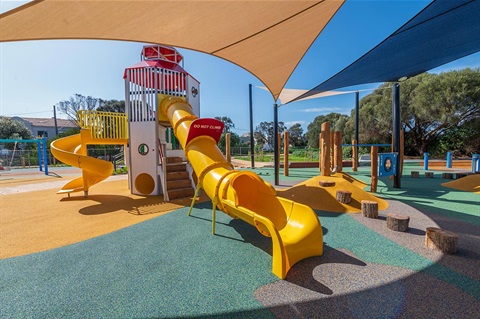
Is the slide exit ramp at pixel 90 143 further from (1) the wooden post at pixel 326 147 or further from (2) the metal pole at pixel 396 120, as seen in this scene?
(2) the metal pole at pixel 396 120

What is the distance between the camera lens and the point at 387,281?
7.82ft

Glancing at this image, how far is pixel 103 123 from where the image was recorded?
7633 millimetres

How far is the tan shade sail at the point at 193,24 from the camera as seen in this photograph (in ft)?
7.32

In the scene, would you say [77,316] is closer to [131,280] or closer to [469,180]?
[131,280]

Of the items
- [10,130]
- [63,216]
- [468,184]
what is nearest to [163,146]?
[63,216]

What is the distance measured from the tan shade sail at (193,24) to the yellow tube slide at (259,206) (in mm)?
2008

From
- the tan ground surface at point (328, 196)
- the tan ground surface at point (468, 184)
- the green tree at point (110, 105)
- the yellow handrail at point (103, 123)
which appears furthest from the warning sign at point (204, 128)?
the green tree at point (110, 105)

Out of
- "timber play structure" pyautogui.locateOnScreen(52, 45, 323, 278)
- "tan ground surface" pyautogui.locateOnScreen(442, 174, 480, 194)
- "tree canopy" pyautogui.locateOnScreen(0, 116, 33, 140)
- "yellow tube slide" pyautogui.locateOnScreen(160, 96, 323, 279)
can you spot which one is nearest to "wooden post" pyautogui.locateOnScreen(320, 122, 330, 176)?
"timber play structure" pyautogui.locateOnScreen(52, 45, 323, 278)

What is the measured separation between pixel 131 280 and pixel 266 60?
524 cm

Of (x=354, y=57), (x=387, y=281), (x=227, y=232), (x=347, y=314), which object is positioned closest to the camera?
(x=347, y=314)

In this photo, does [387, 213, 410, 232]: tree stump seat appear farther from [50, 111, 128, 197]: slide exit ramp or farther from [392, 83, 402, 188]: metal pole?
[50, 111, 128, 197]: slide exit ramp

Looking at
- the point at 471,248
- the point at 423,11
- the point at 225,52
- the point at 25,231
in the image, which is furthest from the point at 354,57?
the point at 25,231

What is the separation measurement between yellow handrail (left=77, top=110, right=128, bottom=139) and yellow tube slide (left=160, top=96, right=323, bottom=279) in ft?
12.6

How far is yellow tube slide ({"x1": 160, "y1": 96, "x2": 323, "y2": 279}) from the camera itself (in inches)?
106
